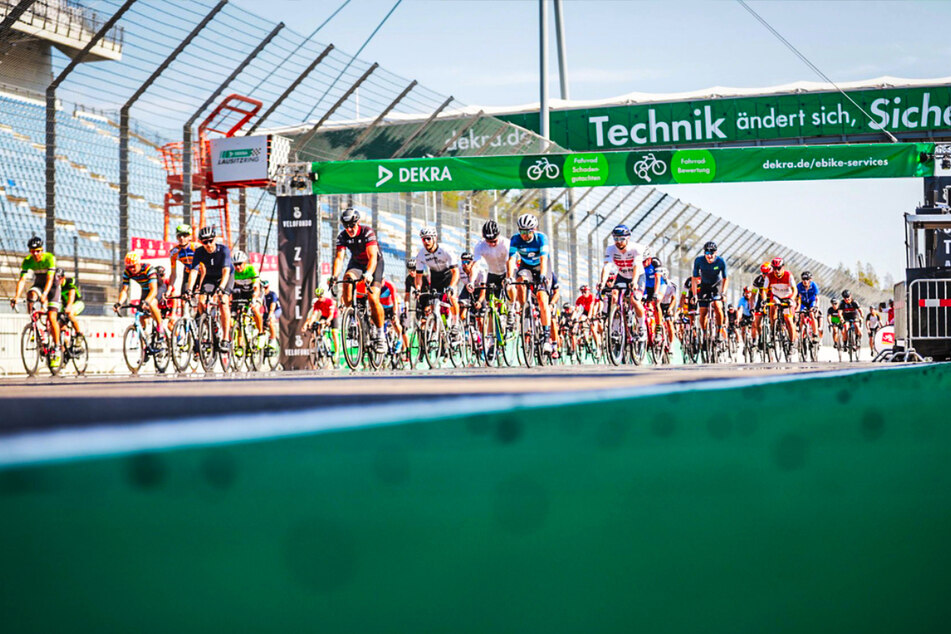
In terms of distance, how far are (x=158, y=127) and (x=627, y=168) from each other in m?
7.13

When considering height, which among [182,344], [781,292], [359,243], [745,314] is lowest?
[182,344]

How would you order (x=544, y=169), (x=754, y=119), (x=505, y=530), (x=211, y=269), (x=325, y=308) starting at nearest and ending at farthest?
(x=505, y=530)
(x=211, y=269)
(x=325, y=308)
(x=544, y=169)
(x=754, y=119)

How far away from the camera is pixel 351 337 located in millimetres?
11766

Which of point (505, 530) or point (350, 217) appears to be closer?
point (505, 530)

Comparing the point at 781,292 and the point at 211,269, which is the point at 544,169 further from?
the point at 211,269

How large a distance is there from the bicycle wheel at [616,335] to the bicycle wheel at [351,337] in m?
2.82

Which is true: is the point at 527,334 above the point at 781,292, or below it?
below

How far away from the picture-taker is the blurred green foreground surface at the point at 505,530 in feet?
3.39

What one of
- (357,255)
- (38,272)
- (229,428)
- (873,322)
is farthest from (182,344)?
(873,322)

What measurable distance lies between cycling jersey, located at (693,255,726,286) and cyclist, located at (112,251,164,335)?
301 inches

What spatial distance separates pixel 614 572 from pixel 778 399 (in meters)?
0.92

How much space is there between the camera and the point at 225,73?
13.7 metres

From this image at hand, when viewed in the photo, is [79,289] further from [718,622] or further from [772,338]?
[718,622]

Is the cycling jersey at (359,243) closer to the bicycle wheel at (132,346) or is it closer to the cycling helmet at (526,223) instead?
the cycling helmet at (526,223)
